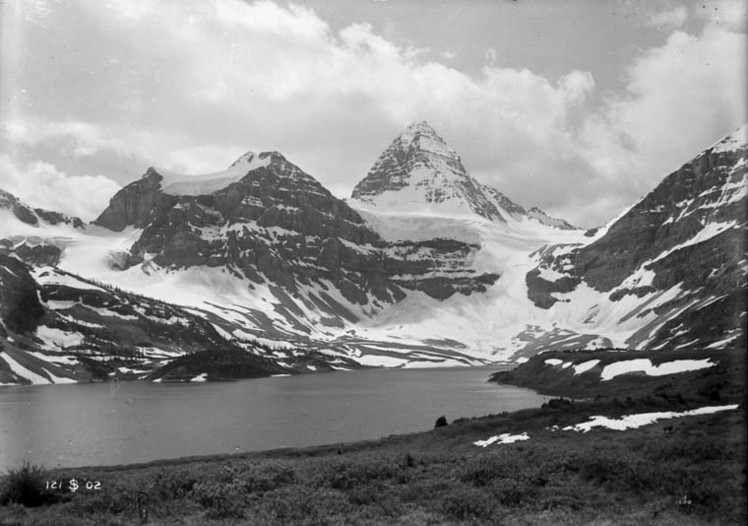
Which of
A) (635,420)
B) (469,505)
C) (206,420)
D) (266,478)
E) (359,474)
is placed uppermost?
(266,478)

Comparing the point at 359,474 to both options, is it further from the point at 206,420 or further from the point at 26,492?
the point at 206,420

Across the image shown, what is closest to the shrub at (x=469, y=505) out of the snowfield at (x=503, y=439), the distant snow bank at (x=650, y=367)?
the snowfield at (x=503, y=439)

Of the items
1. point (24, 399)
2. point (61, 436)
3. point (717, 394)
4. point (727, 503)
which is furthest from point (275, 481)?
point (24, 399)

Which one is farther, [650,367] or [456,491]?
[650,367]

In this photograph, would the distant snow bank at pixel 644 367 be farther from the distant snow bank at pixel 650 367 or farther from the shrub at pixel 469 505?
the shrub at pixel 469 505

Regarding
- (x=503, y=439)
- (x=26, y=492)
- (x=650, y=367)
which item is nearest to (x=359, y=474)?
(x=26, y=492)

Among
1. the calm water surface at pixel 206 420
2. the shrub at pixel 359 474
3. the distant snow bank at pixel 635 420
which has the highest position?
the shrub at pixel 359 474
